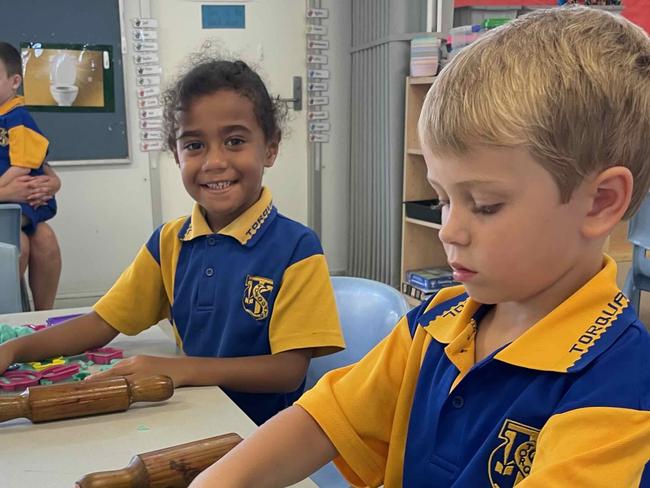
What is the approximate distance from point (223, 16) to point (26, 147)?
4.95 ft

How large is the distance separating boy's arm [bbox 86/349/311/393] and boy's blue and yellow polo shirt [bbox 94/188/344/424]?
0.11 ft

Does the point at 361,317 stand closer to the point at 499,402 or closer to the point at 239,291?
the point at 239,291

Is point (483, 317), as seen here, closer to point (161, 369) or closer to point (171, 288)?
point (161, 369)

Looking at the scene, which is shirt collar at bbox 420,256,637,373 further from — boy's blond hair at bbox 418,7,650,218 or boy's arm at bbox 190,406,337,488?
boy's arm at bbox 190,406,337,488

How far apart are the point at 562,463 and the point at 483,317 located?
23 cm

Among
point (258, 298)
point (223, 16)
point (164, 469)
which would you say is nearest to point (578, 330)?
point (164, 469)

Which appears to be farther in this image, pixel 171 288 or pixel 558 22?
pixel 171 288

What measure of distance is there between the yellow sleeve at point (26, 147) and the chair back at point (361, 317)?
2083 mm

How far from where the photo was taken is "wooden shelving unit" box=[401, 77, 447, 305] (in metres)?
3.65

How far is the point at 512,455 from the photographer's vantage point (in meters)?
0.64

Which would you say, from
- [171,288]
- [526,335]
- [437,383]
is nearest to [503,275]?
[526,335]

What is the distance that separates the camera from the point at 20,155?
2.96 metres

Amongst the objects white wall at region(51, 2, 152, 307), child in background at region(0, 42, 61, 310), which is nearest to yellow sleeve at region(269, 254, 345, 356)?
child in background at region(0, 42, 61, 310)

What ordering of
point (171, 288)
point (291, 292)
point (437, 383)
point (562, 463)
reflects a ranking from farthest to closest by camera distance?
point (171, 288) → point (291, 292) → point (437, 383) → point (562, 463)
